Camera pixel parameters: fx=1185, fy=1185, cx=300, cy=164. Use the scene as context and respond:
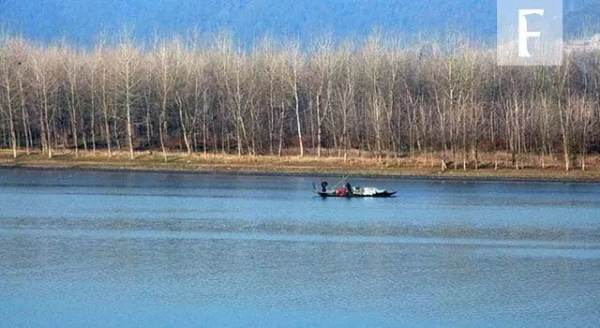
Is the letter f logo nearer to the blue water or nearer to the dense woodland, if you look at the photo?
the dense woodland

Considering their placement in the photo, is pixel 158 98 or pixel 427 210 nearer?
pixel 427 210

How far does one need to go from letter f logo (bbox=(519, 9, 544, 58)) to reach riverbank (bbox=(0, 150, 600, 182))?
13.6 meters

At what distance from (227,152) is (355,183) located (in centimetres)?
1144

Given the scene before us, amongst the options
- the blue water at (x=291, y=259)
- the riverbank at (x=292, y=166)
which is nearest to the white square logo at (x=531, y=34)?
the riverbank at (x=292, y=166)

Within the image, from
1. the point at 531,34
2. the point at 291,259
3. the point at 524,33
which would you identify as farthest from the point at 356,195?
the point at 531,34

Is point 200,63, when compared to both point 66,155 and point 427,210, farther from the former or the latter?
point 427,210

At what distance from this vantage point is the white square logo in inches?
2621

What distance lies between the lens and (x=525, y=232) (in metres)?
34.4

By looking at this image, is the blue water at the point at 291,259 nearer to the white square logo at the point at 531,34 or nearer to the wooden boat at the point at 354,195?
the wooden boat at the point at 354,195

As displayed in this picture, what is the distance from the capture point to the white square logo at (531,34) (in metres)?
66.6

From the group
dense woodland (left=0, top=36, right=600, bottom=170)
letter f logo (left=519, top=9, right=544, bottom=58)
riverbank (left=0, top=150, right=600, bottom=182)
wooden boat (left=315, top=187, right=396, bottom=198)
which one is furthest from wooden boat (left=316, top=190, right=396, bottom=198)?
letter f logo (left=519, top=9, right=544, bottom=58)

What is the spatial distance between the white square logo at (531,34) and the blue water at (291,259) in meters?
21.9

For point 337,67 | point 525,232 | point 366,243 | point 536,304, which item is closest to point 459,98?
point 337,67

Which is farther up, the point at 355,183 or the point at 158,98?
the point at 158,98
